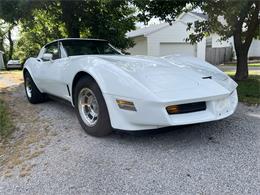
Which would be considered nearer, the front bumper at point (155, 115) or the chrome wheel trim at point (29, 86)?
the front bumper at point (155, 115)

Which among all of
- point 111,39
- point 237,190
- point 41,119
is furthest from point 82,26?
point 237,190

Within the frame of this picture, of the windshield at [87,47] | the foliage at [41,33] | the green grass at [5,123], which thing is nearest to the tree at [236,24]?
the windshield at [87,47]

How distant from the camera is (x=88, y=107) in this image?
11.0ft

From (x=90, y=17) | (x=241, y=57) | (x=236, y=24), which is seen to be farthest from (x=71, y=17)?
(x=241, y=57)

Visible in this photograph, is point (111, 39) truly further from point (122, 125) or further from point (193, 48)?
point (193, 48)

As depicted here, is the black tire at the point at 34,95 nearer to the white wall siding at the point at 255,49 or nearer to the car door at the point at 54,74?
the car door at the point at 54,74

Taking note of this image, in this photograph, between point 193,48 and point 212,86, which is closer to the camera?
point 212,86

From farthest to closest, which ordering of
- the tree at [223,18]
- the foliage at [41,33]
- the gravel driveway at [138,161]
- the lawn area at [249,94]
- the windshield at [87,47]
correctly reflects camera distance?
1. the foliage at [41,33]
2. the tree at [223,18]
3. the lawn area at [249,94]
4. the windshield at [87,47]
5. the gravel driveway at [138,161]

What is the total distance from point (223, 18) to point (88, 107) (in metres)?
6.16

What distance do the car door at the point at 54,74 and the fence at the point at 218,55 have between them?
16.5m

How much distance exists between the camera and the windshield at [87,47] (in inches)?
174

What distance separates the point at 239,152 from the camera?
8.68 ft

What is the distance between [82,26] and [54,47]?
574 cm

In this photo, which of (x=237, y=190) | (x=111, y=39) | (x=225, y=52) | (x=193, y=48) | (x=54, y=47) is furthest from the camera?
(x=225, y=52)
